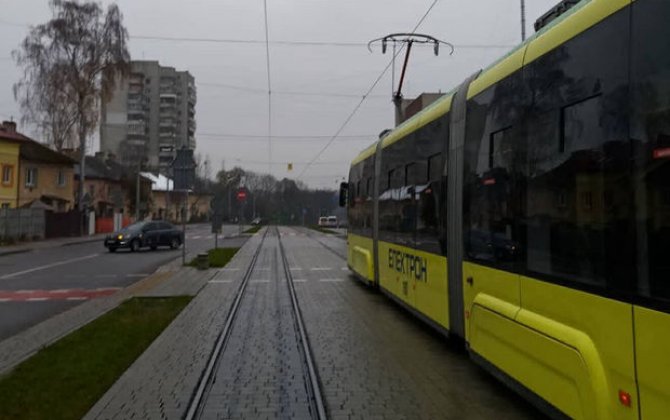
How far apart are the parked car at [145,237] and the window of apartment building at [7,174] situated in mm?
14726

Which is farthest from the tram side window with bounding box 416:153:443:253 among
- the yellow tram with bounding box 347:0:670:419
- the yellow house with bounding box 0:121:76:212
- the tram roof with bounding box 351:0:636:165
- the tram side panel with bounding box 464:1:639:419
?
the yellow house with bounding box 0:121:76:212

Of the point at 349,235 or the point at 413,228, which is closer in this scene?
the point at 413,228

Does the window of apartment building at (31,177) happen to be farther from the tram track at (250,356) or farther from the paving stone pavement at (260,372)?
the paving stone pavement at (260,372)

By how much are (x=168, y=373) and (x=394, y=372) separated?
2.45 metres

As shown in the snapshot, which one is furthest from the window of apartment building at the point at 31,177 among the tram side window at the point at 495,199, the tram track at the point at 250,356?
the tram side window at the point at 495,199

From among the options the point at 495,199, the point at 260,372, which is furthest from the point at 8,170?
the point at 495,199

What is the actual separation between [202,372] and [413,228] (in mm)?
3717

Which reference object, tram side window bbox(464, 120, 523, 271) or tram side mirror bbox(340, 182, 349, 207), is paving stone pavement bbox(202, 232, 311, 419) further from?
tram side mirror bbox(340, 182, 349, 207)

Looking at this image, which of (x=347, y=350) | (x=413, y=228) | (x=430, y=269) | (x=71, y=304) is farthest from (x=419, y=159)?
(x=71, y=304)

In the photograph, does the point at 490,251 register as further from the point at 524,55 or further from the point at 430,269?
the point at 430,269

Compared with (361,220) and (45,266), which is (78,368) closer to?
(361,220)

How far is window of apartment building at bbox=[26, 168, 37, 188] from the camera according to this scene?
4484 cm

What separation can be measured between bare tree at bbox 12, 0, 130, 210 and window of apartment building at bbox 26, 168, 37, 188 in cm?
305

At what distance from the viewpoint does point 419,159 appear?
8875 millimetres
